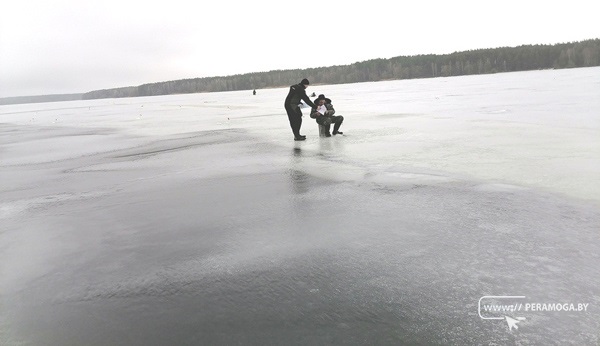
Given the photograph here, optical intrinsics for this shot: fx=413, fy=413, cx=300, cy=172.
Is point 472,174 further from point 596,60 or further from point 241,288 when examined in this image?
point 596,60

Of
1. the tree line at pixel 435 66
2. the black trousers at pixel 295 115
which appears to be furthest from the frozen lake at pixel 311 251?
the tree line at pixel 435 66

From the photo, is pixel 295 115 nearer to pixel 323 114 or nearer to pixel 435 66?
pixel 323 114

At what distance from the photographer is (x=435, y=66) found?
500 ft

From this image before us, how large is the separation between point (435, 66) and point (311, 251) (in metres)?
162

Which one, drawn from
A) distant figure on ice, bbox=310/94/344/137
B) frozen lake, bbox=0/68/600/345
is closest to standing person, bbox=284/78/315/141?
distant figure on ice, bbox=310/94/344/137

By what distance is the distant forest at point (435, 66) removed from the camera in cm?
12875

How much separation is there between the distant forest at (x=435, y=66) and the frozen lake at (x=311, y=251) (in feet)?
468

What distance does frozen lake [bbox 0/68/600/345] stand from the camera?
8.76ft

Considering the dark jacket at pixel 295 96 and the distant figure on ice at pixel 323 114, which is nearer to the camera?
the dark jacket at pixel 295 96

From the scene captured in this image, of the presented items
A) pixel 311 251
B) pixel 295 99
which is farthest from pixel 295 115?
pixel 311 251

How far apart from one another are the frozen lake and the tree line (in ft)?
468

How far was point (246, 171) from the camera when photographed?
26.0ft

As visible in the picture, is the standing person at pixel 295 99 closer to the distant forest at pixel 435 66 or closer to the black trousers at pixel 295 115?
the black trousers at pixel 295 115

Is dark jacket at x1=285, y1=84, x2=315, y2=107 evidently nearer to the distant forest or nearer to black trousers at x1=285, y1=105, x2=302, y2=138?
black trousers at x1=285, y1=105, x2=302, y2=138
